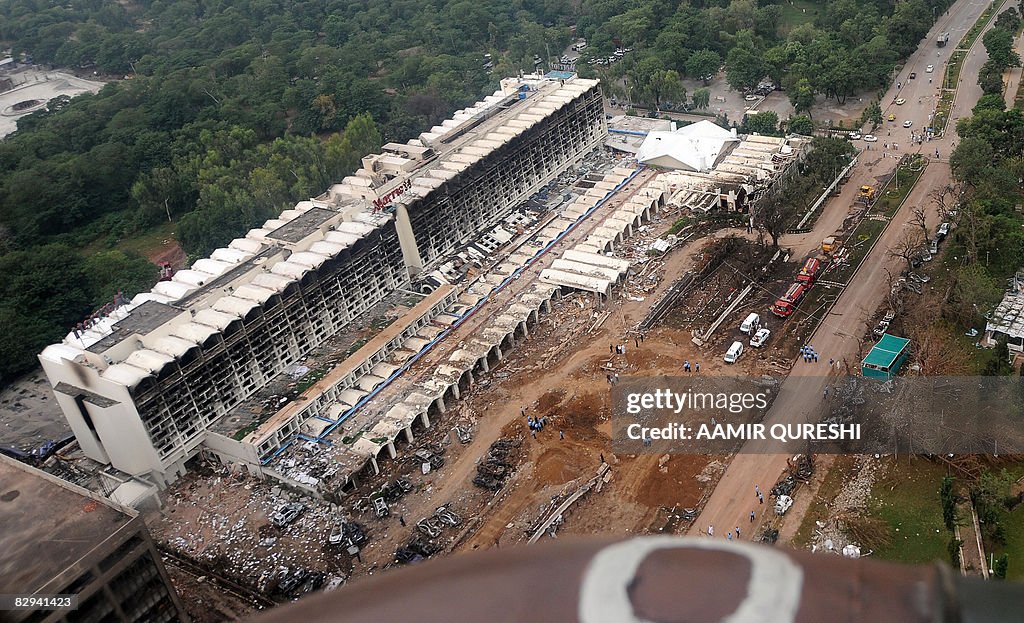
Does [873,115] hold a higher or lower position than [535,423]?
higher

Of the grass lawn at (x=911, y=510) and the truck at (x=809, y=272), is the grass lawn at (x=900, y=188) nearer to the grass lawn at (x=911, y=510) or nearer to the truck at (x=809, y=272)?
the truck at (x=809, y=272)

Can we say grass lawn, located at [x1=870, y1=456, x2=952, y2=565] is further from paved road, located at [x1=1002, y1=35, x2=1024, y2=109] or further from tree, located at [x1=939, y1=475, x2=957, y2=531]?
paved road, located at [x1=1002, y1=35, x2=1024, y2=109]

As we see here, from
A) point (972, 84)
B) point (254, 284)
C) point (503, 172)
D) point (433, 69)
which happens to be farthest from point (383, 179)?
point (972, 84)

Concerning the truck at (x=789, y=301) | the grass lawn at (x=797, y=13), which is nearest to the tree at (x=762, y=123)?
the truck at (x=789, y=301)

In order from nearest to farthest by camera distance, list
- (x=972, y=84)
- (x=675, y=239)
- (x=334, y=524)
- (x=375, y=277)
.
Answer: (x=334, y=524) < (x=375, y=277) < (x=675, y=239) < (x=972, y=84)

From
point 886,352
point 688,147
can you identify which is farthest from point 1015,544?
point 688,147

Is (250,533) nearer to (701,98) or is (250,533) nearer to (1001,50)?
(701,98)

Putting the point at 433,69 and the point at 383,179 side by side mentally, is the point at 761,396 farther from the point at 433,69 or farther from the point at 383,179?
the point at 433,69
